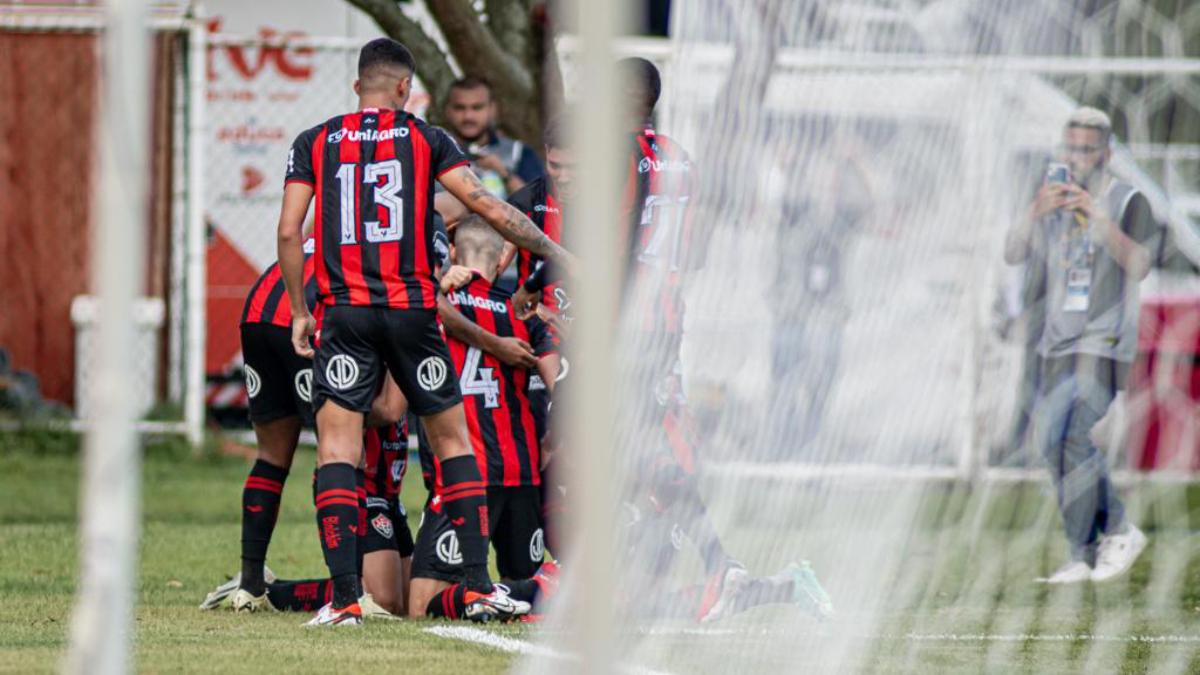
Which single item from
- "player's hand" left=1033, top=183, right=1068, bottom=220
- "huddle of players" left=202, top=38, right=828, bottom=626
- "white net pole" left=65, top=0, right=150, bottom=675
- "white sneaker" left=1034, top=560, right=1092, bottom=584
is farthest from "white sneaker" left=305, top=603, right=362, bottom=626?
"player's hand" left=1033, top=183, right=1068, bottom=220

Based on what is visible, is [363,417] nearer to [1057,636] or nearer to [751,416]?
[751,416]

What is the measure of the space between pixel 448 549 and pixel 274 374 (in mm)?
813

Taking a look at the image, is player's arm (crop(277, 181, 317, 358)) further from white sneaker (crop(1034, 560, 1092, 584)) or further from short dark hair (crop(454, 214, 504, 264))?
white sneaker (crop(1034, 560, 1092, 584))

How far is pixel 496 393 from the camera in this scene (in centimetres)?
615

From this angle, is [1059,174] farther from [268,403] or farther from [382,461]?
[268,403]

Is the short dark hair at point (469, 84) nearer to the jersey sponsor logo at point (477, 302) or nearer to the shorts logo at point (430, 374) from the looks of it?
the jersey sponsor logo at point (477, 302)

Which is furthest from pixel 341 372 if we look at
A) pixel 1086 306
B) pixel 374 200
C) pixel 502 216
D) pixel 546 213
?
pixel 1086 306

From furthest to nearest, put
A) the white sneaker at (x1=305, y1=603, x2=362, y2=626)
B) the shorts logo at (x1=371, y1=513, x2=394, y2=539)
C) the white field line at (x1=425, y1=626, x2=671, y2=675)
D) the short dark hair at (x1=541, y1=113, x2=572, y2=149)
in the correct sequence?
the short dark hair at (x1=541, y1=113, x2=572, y2=149) < the shorts logo at (x1=371, y1=513, x2=394, y2=539) < the white sneaker at (x1=305, y1=603, x2=362, y2=626) < the white field line at (x1=425, y1=626, x2=671, y2=675)

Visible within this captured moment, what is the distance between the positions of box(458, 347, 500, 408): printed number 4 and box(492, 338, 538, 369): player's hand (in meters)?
0.07

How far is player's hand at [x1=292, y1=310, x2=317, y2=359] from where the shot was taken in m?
5.46

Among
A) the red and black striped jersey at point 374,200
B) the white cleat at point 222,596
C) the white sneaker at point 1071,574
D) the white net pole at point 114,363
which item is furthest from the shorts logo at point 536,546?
the white net pole at point 114,363

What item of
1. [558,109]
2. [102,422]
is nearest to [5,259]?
[558,109]

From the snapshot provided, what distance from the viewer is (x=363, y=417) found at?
5.54m

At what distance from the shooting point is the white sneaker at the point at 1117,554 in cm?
732
